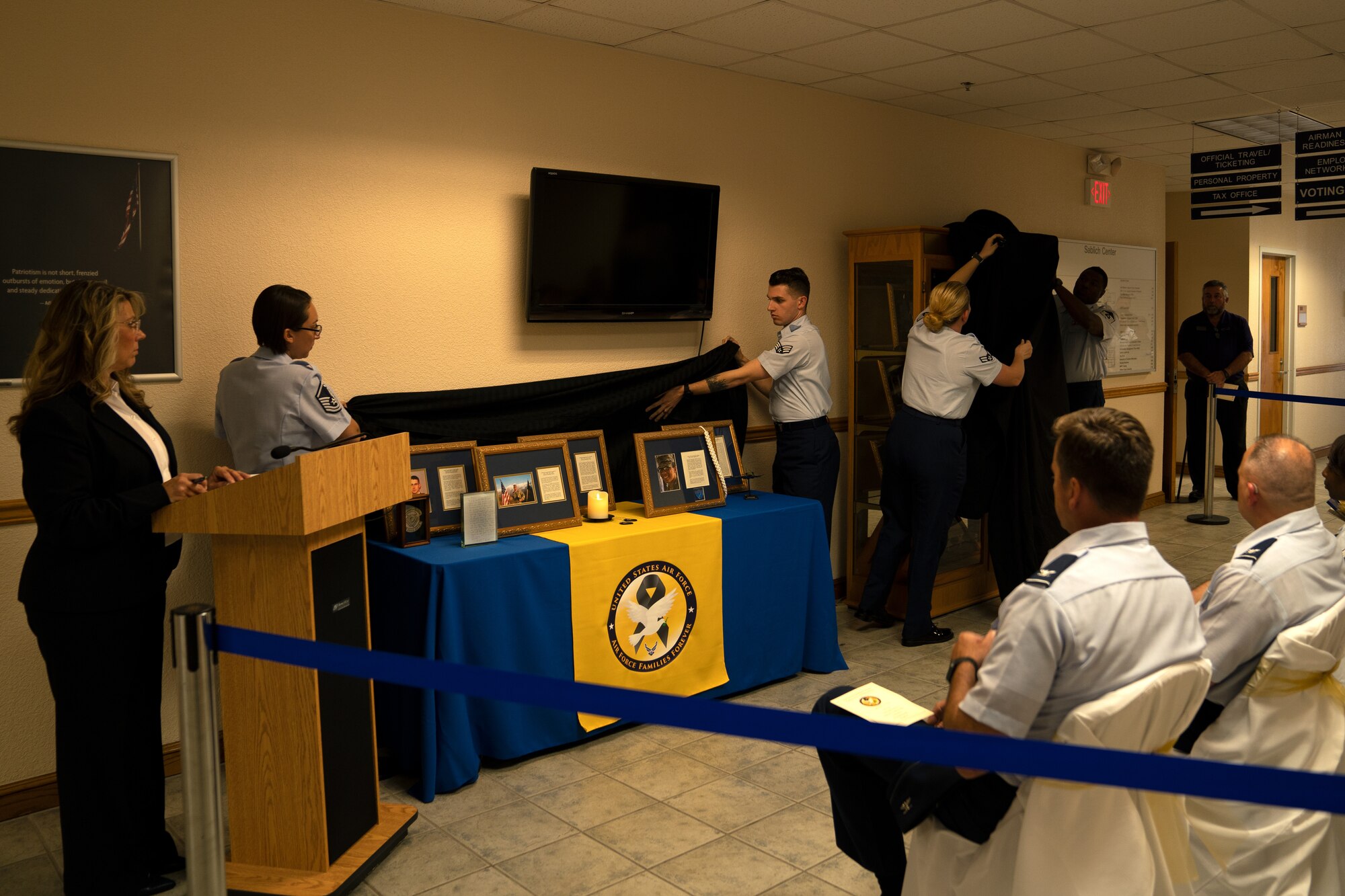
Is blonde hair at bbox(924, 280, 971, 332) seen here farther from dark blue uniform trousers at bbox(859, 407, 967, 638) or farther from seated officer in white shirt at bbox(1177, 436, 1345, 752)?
seated officer in white shirt at bbox(1177, 436, 1345, 752)

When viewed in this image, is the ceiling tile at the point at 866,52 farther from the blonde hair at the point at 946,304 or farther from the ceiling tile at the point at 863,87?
the blonde hair at the point at 946,304

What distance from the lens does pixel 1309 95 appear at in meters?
6.04

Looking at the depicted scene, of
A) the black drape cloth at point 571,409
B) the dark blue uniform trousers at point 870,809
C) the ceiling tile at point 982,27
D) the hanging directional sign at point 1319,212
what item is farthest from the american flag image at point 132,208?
the hanging directional sign at point 1319,212

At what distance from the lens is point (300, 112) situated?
370cm

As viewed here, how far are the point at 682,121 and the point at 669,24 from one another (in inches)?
26.4

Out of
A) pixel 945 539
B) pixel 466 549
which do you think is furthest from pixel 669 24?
pixel 945 539

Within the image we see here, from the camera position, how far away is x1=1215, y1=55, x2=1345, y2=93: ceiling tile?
524cm

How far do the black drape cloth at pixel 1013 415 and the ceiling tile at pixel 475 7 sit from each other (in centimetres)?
253

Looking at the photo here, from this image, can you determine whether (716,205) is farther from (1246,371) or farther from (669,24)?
(1246,371)

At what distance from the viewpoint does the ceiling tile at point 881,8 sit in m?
4.02

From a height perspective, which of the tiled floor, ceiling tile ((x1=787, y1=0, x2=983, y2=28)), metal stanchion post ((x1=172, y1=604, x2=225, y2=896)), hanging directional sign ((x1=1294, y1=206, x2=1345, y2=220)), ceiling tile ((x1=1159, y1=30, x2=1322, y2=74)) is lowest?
→ the tiled floor

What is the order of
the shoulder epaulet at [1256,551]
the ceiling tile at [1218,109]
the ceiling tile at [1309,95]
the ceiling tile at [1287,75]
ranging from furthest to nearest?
the ceiling tile at [1218,109], the ceiling tile at [1309,95], the ceiling tile at [1287,75], the shoulder epaulet at [1256,551]

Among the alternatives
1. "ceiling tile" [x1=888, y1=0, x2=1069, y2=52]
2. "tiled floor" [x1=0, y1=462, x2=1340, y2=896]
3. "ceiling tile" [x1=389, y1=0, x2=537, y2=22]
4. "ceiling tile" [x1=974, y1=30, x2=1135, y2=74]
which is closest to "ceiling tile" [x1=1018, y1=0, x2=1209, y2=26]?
"ceiling tile" [x1=888, y1=0, x2=1069, y2=52]

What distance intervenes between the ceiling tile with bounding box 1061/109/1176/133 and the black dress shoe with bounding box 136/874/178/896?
19.8 feet
